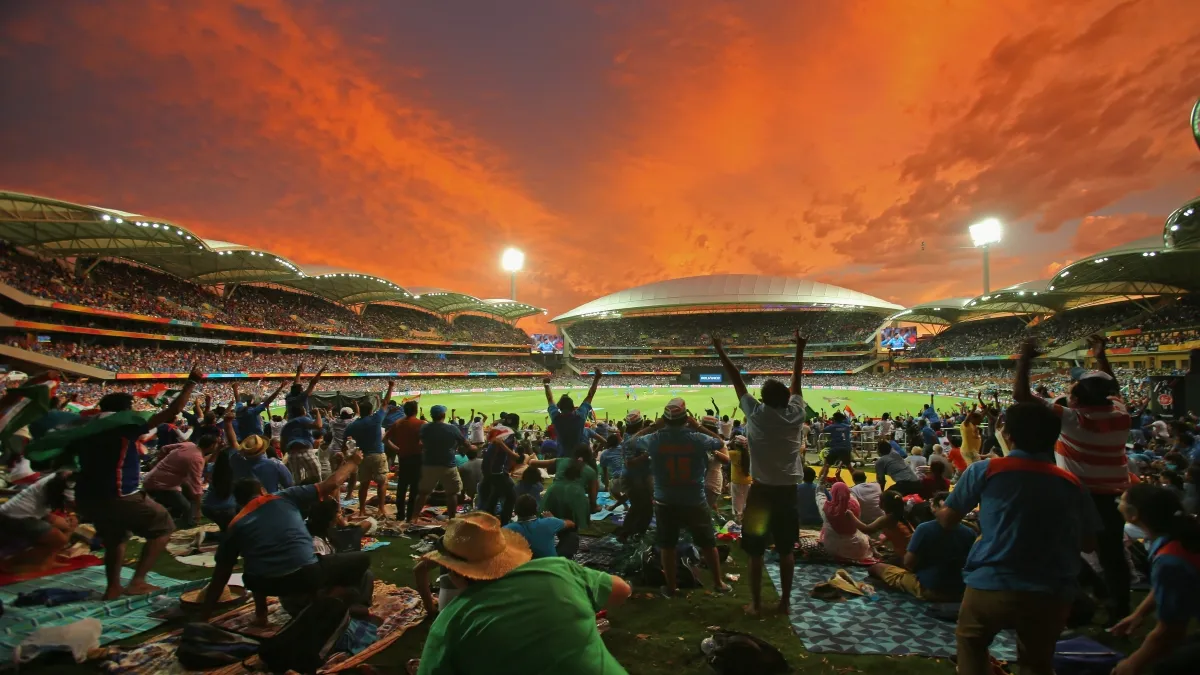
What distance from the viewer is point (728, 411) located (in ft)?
118

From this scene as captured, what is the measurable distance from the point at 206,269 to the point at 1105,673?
62922 mm

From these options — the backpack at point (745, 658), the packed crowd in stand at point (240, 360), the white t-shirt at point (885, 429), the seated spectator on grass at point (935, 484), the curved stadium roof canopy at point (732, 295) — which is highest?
the curved stadium roof canopy at point (732, 295)

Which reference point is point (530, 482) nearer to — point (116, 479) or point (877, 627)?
point (877, 627)

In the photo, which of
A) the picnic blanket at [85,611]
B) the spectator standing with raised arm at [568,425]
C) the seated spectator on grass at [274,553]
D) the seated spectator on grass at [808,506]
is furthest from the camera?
the seated spectator on grass at [808,506]

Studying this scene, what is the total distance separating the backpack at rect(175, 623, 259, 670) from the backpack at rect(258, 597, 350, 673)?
950 mm

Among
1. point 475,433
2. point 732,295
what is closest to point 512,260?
point 732,295

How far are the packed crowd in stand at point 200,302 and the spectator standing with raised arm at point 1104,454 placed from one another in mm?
51597

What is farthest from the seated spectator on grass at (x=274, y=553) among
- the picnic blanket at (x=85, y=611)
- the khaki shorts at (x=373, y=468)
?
the khaki shorts at (x=373, y=468)

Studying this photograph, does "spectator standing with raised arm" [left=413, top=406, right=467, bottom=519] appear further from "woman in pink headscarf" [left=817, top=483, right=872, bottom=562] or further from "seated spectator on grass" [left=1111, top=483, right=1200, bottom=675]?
"seated spectator on grass" [left=1111, top=483, right=1200, bottom=675]

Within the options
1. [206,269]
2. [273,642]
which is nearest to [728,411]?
[273,642]

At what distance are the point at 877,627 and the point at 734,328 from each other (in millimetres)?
95246

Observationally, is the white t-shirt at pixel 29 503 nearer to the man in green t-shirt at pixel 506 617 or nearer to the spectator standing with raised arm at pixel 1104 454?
the man in green t-shirt at pixel 506 617

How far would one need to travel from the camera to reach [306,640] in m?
3.40

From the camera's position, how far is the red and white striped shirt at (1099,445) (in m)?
4.18
